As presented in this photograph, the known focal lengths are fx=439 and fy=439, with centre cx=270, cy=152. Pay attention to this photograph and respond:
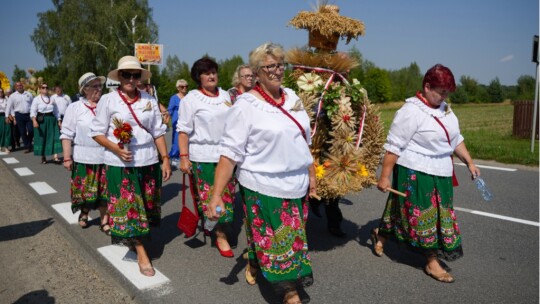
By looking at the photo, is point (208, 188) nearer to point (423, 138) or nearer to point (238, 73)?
point (238, 73)

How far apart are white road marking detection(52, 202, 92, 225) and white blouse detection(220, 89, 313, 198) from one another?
143 inches

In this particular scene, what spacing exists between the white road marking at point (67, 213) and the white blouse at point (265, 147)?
143 inches

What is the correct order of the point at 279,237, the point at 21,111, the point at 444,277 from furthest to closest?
1. the point at 21,111
2. the point at 444,277
3. the point at 279,237

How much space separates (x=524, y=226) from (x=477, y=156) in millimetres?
5884

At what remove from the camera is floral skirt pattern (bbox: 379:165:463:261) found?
3.84 m

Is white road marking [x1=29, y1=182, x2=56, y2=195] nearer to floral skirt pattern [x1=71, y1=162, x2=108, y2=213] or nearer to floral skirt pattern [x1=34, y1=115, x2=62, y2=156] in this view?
floral skirt pattern [x1=71, y1=162, x2=108, y2=213]

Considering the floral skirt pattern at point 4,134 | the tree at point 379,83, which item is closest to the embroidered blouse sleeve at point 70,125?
the floral skirt pattern at point 4,134

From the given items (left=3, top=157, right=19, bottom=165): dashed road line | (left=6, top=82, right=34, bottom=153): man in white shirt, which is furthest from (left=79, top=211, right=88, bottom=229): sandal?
(left=6, top=82, right=34, bottom=153): man in white shirt

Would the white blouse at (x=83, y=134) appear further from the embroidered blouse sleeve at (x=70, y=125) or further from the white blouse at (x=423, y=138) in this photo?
the white blouse at (x=423, y=138)

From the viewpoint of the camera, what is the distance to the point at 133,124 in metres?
4.10

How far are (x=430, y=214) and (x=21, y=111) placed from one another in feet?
41.7

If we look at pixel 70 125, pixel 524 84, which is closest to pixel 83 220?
pixel 70 125

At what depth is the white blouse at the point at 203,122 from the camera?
4562 millimetres

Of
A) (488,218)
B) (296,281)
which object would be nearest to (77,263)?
(296,281)
